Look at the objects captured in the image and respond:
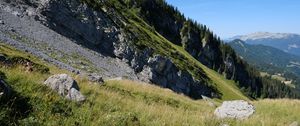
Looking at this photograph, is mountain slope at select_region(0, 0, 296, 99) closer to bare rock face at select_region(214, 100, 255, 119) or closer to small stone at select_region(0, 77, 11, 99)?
bare rock face at select_region(214, 100, 255, 119)

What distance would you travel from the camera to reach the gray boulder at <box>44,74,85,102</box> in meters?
11.8

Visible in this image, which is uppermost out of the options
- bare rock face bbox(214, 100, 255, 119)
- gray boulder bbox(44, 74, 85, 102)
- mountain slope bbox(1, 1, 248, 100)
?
bare rock face bbox(214, 100, 255, 119)

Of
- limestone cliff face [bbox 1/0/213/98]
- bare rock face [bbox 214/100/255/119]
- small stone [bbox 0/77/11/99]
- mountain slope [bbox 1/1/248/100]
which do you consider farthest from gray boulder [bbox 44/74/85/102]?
limestone cliff face [bbox 1/0/213/98]

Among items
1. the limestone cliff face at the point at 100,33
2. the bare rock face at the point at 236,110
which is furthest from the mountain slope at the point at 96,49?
the bare rock face at the point at 236,110

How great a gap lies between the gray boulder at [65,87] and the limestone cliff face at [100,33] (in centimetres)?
5318

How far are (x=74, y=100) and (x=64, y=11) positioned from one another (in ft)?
210

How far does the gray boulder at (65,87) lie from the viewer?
38.6 feet

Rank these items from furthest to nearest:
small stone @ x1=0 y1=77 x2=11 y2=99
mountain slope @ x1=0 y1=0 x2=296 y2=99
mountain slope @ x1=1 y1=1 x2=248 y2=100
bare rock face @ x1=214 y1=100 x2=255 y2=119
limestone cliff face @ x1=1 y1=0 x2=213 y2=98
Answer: limestone cliff face @ x1=1 y1=0 x2=213 y2=98
mountain slope @ x1=0 y1=0 x2=296 y2=99
mountain slope @ x1=1 y1=1 x2=248 y2=100
bare rock face @ x1=214 y1=100 x2=255 y2=119
small stone @ x1=0 y1=77 x2=11 y2=99

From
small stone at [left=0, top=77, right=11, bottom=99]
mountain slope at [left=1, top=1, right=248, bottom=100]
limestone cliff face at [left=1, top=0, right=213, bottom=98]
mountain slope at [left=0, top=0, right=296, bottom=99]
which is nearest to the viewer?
small stone at [left=0, top=77, right=11, bottom=99]

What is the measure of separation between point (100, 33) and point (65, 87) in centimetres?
6979

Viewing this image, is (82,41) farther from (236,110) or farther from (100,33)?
(236,110)

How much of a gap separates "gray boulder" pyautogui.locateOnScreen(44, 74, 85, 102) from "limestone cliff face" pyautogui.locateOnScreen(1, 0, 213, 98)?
5318 cm

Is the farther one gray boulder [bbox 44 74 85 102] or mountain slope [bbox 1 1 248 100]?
mountain slope [bbox 1 1 248 100]

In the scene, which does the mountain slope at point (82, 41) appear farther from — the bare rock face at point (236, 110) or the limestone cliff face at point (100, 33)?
the bare rock face at point (236, 110)
